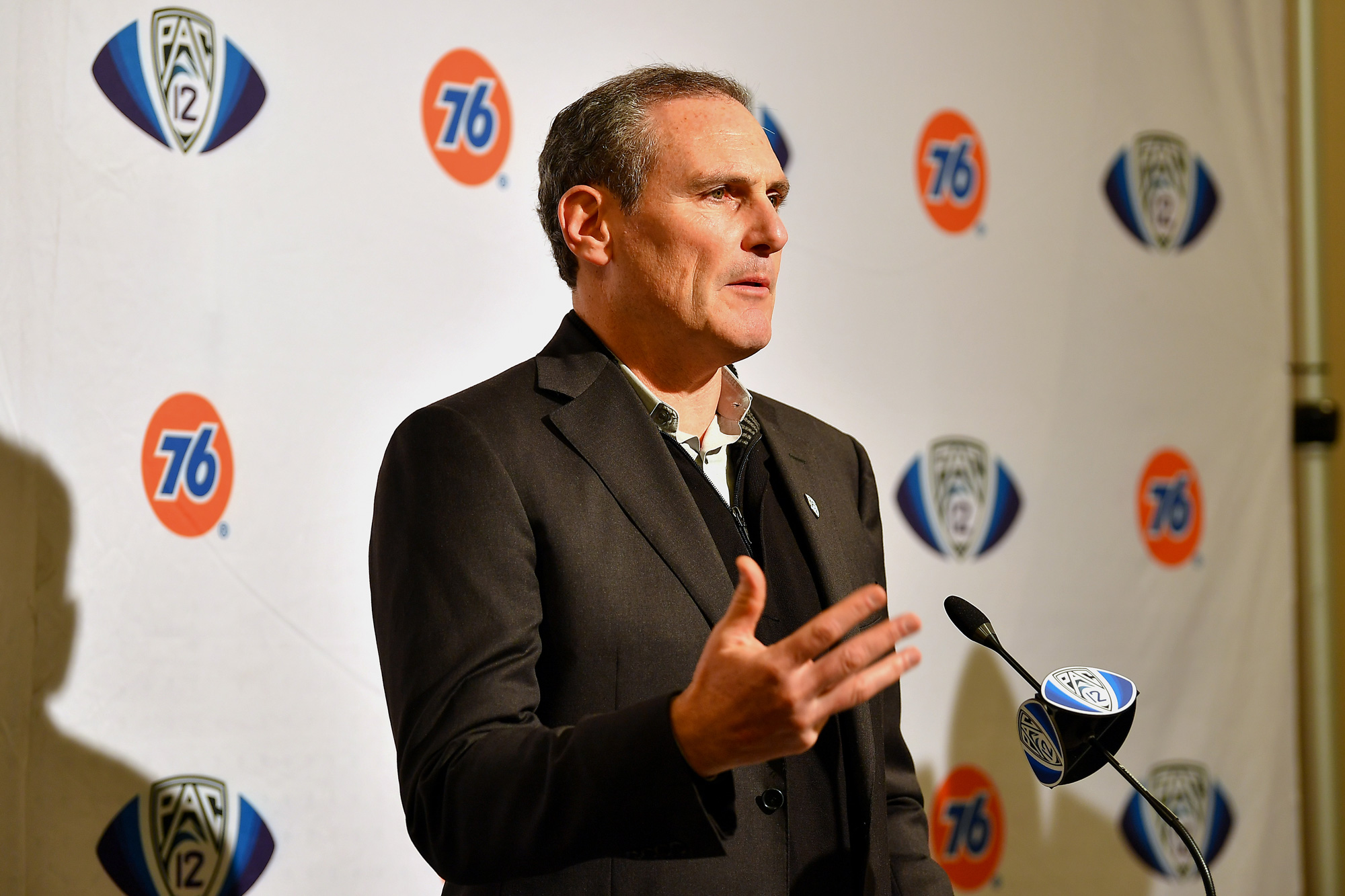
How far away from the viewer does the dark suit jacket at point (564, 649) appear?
1.13 m

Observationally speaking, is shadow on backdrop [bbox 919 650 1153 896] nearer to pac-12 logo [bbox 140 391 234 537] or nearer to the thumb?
pac-12 logo [bbox 140 391 234 537]

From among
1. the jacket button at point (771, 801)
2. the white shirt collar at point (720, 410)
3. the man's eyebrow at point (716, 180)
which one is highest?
the man's eyebrow at point (716, 180)

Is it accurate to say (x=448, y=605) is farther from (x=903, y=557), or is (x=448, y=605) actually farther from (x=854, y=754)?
(x=903, y=557)

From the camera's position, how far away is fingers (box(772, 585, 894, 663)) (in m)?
0.97

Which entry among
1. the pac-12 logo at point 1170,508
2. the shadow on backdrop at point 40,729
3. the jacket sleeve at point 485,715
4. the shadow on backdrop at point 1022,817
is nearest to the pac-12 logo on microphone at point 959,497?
the shadow on backdrop at point 1022,817

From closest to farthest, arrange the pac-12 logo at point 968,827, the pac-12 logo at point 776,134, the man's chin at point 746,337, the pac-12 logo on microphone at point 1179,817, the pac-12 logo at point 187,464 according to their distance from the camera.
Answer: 1. the man's chin at point 746,337
2. the pac-12 logo at point 187,464
3. the pac-12 logo at point 776,134
4. the pac-12 logo at point 968,827
5. the pac-12 logo on microphone at point 1179,817

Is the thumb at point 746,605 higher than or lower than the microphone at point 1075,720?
higher

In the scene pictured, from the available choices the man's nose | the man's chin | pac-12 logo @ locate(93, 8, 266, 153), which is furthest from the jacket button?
pac-12 logo @ locate(93, 8, 266, 153)

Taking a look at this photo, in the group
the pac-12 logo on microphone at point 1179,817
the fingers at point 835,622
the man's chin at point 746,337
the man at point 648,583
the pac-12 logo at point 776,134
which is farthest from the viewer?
the pac-12 logo on microphone at point 1179,817

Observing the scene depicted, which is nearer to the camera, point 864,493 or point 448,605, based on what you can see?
point 448,605

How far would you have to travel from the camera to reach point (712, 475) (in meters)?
1.64

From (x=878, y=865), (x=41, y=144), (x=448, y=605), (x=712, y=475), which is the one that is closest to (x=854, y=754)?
(x=878, y=865)

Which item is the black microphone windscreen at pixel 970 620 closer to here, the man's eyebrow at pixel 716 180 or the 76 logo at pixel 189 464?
the man's eyebrow at pixel 716 180

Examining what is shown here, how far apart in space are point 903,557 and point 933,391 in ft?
1.35
